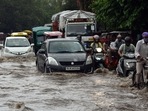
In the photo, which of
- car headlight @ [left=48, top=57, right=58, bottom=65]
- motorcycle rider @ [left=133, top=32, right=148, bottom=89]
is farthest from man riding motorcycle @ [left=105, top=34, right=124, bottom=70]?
motorcycle rider @ [left=133, top=32, right=148, bottom=89]

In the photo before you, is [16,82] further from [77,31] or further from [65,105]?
[77,31]

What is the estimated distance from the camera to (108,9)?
24.8 m

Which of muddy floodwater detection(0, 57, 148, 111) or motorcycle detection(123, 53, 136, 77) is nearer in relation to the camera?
muddy floodwater detection(0, 57, 148, 111)

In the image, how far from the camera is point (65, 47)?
19.5 metres

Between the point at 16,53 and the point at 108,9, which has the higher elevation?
the point at 108,9

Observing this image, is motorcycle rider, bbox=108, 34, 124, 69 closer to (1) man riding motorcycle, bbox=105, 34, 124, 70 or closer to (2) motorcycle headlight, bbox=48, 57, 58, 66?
(1) man riding motorcycle, bbox=105, 34, 124, 70

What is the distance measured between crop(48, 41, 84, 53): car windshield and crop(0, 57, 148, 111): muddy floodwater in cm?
122

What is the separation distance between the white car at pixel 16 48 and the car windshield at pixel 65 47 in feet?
31.4

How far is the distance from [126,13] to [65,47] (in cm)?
459

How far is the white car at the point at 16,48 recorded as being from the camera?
2910 centimetres

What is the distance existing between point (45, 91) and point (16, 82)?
9.50ft

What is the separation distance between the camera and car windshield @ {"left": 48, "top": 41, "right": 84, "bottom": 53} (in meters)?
19.2

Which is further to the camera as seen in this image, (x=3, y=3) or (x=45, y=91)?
(x=3, y=3)

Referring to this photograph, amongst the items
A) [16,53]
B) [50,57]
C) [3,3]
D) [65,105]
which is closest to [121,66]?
[50,57]
